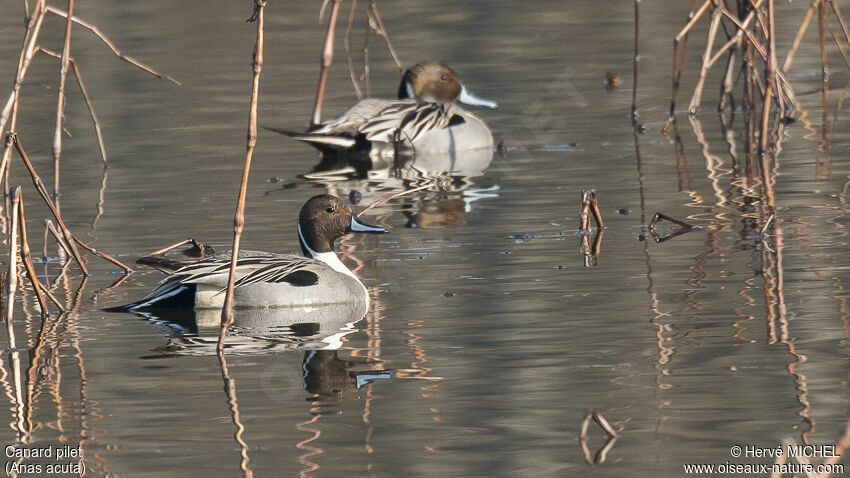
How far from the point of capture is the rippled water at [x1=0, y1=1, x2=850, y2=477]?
18.7ft

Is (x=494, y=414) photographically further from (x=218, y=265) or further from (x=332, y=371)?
(x=218, y=265)

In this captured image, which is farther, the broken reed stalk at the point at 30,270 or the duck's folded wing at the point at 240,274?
the duck's folded wing at the point at 240,274

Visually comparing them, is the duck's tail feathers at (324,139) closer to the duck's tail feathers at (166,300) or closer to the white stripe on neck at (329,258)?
the white stripe on neck at (329,258)

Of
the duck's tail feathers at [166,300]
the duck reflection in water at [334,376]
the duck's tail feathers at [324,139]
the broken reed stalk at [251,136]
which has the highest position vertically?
the broken reed stalk at [251,136]

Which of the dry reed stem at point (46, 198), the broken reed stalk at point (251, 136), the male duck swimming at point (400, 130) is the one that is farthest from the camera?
the male duck swimming at point (400, 130)

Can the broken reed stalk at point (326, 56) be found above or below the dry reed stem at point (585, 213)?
above

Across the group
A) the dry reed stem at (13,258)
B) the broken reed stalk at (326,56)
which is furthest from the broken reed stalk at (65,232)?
the broken reed stalk at (326,56)

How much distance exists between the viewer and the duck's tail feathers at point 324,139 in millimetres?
13867

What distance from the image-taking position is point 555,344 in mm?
7082

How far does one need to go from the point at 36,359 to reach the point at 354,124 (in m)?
7.36

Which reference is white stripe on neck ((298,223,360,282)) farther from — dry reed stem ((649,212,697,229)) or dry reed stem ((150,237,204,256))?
dry reed stem ((649,212,697,229))

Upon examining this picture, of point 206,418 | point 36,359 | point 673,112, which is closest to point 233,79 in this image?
point 673,112

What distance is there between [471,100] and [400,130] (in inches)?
68.1

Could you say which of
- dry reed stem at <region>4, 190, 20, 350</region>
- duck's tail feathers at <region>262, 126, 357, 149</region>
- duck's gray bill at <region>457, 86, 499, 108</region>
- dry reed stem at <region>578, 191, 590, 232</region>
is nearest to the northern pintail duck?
dry reed stem at <region>4, 190, 20, 350</region>
